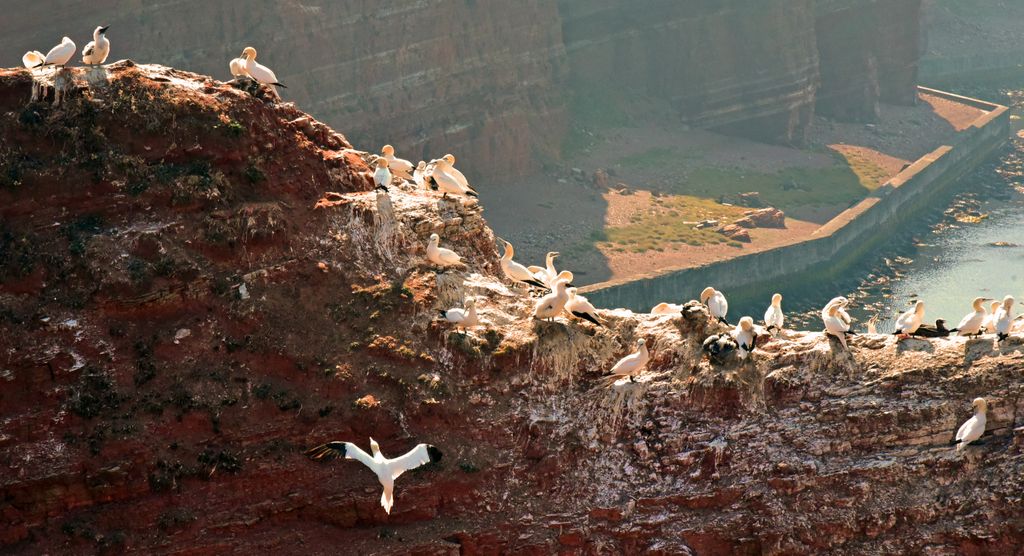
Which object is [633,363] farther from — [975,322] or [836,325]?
[975,322]

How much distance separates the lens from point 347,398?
111 feet

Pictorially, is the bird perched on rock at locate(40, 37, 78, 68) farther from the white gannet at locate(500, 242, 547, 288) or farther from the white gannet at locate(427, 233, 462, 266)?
the white gannet at locate(500, 242, 547, 288)

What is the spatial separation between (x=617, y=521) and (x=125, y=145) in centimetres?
1328

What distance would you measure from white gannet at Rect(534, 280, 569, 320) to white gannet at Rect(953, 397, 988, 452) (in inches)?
340

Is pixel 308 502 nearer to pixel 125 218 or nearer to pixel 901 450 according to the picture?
pixel 125 218

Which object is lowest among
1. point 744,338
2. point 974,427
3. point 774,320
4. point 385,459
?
point 974,427

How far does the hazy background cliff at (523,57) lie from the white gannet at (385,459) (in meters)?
42.8

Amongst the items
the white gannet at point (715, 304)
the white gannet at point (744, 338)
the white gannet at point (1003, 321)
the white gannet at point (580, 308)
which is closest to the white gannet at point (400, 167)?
the white gannet at point (580, 308)

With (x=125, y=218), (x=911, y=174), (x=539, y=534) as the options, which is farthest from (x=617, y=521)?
(x=911, y=174)

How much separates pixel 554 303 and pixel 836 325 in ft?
19.8

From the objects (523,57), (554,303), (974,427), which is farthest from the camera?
(523,57)

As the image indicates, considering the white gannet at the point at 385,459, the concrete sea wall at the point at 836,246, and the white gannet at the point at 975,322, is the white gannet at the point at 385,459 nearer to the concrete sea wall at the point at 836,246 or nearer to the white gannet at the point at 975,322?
the white gannet at the point at 975,322

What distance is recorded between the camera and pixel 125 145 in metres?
35.1

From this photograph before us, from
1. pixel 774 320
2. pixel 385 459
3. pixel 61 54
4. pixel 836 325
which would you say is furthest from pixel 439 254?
pixel 61 54
